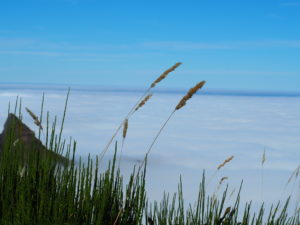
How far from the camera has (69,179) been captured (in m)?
2.69

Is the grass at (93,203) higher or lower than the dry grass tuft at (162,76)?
lower

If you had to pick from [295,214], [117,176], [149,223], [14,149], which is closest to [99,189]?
[117,176]

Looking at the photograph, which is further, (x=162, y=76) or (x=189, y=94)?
(x=162, y=76)

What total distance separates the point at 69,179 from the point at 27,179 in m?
0.31

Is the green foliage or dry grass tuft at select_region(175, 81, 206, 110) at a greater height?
dry grass tuft at select_region(175, 81, 206, 110)

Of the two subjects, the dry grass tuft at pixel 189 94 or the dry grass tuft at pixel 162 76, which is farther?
the dry grass tuft at pixel 162 76

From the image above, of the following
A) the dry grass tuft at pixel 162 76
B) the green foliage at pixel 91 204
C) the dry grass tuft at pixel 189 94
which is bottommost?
the green foliage at pixel 91 204

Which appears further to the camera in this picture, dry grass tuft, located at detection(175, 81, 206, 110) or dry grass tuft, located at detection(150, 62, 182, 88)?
dry grass tuft, located at detection(150, 62, 182, 88)

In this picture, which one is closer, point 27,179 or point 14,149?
point 27,179

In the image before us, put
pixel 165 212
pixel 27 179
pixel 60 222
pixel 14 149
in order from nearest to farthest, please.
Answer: pixel 60 222 → pixel 165 212 → pixel 27 179 → pixel 14 149

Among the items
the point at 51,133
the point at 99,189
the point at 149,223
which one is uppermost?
the point at 51,133

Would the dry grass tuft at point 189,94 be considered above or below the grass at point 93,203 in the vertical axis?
above

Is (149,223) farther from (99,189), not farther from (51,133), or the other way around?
(51,133)

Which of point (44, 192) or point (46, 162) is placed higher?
point (46, 162)
